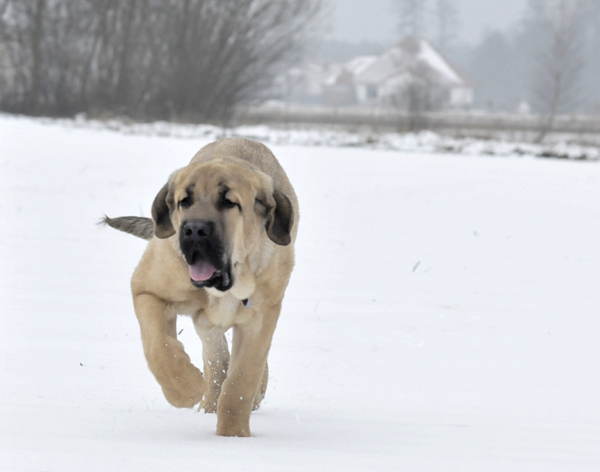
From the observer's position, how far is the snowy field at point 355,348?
307cm

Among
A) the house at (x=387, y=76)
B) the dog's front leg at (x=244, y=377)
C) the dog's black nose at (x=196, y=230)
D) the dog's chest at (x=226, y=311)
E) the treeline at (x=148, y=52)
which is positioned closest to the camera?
the dog's black nose at (x=196, y=230)

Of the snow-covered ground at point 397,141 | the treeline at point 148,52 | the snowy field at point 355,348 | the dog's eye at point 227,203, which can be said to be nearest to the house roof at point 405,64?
the treeline at point 148,52

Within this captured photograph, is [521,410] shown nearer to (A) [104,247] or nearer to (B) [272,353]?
(B) [272,353]

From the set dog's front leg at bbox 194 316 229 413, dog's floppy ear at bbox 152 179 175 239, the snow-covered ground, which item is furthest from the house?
dog's floppy ear at bbox 152 179 175 239

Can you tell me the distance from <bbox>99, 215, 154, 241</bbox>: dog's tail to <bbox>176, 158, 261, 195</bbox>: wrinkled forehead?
75 cm

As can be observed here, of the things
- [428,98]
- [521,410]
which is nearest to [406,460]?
[521,410]

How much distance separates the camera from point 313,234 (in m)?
9.15

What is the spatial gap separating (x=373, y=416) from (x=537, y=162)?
45.4 feet

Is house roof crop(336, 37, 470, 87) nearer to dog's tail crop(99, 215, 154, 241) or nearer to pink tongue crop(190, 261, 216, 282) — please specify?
dog's tail crop(99, 215, 154, 241)

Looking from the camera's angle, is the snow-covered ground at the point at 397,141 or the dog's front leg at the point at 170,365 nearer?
the dog's front leg at the point at 170,365

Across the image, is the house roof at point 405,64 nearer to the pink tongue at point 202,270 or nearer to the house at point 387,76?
the house at point 387,76

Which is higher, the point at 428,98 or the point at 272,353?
the point at 272,353

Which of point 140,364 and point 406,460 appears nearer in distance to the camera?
point 406,460

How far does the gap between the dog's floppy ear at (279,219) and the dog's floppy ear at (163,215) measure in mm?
399
